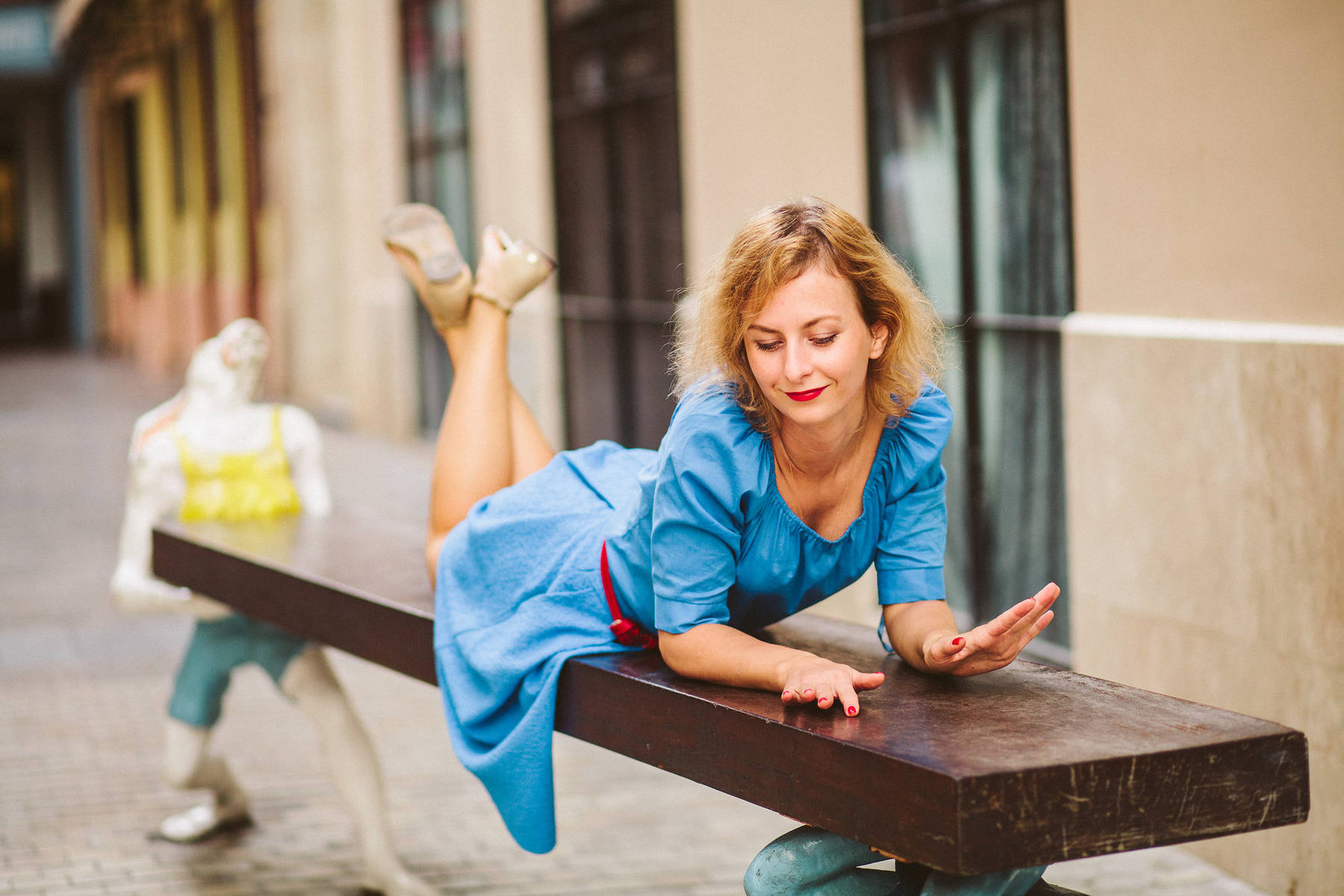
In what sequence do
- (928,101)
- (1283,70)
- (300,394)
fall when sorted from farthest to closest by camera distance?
(300,394) < (928,101) < (1283,70)

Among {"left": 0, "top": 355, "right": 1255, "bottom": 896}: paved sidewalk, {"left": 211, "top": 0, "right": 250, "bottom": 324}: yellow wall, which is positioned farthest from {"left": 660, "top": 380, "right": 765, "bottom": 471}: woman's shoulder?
{"left": 211, "top": 0, "right": 250, "bottom": 324}: yellow wall

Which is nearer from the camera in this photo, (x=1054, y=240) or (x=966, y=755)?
(x=966, y=755)

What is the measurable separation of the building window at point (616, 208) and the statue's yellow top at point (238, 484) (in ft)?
12.1

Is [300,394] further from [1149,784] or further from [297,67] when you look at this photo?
[1149,784]

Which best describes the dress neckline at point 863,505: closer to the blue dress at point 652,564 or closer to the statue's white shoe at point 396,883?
the blue dress at point 652,564

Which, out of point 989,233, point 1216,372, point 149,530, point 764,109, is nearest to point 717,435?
point 1216,372

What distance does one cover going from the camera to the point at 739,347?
9.11 feet

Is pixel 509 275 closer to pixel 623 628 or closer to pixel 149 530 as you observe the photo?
pixel 623 628

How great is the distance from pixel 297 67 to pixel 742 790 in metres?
16.0

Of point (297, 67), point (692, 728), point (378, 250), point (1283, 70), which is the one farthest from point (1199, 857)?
point (297, 67)

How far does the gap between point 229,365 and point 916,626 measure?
2.58 metres

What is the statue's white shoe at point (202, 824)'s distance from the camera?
4.88m

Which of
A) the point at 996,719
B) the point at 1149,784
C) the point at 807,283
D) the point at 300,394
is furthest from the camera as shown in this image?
the point at 300,394

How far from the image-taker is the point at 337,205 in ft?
55.5
